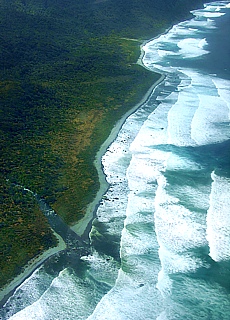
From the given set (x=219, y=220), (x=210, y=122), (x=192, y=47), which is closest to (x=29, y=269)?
(x=219, y=220)

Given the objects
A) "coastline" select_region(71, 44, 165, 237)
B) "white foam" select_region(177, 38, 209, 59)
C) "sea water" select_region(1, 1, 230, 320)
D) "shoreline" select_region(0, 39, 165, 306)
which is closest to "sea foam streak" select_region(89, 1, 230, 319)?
"sea water" select_region(1, 1, 230, 320)

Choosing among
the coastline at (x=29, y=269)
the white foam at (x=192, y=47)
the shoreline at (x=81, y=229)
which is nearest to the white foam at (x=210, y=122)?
the shoreline at (x=81, y=229)

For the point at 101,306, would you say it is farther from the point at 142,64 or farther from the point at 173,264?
the point at 142,64

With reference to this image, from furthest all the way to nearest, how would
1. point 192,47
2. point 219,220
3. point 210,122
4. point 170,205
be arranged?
point 192,47 → point 210,122 → point 170,205 → point 219,220

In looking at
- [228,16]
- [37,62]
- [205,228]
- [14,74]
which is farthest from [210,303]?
[228,16]

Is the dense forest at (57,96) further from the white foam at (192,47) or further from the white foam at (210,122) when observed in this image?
the white foam at (210,122)

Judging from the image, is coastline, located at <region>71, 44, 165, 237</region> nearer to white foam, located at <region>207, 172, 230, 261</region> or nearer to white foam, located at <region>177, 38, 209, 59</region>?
white foam, located at <region>207, 172, 230, 261</region>

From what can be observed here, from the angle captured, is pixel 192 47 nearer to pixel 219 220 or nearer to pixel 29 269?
pixel 219 220
